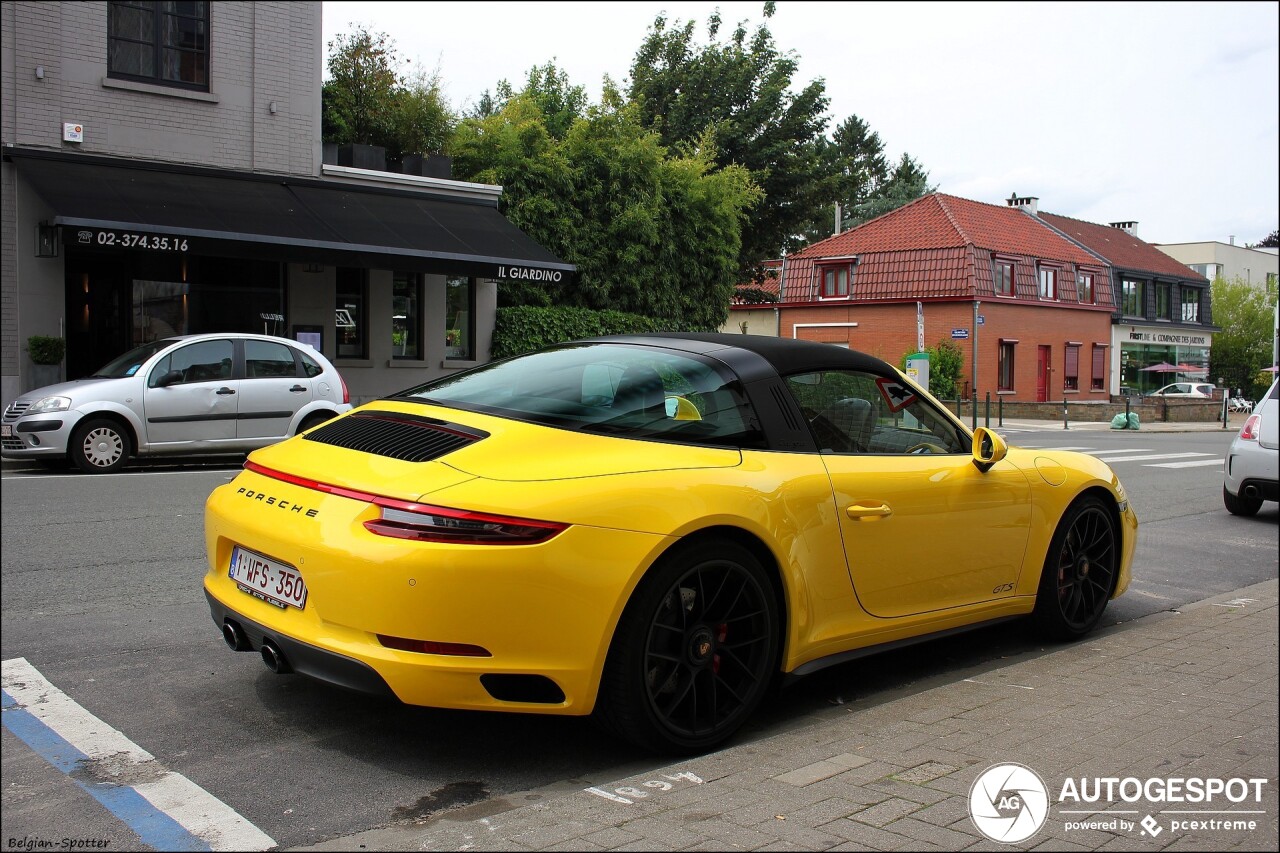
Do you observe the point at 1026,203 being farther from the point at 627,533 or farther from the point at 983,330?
the point at 627,533

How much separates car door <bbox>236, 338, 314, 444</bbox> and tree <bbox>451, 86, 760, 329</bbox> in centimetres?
952

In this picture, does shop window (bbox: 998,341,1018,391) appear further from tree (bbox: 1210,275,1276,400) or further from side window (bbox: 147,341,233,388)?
side window (bbox: 147,341,233,388)

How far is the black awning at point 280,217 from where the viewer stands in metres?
15.6

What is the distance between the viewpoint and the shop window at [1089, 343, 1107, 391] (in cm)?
5025

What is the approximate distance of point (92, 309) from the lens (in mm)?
17625

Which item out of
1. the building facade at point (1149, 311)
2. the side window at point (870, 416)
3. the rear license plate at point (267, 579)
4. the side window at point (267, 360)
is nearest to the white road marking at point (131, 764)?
the rear license plate at point (267, 579)

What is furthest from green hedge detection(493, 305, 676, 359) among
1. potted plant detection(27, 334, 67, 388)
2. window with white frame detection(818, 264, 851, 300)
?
window with white frame detection(818, 264, 851, 300)

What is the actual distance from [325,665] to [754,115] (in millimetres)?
34577

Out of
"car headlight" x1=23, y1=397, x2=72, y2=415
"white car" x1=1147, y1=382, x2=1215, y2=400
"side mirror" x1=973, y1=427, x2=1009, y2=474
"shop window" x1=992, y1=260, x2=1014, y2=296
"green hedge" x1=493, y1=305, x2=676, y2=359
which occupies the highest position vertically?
"shop window" x1=992, y1=260, x2=1014, y2=296

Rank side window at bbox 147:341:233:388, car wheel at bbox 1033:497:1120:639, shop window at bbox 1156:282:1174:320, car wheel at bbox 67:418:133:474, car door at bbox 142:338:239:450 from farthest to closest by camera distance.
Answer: shop window at bbox 1156:282:1174:320 → side window at bbox 147:341:233:388 → car door at bbox 142:338:239:450 → car wheel at bbox 67:418:133:474 → car wheel at bbox 1033:497:1120:639

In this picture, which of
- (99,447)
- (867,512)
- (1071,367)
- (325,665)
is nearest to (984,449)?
(867,512)

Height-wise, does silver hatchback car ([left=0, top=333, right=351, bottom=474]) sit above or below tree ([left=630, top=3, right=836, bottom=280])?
below

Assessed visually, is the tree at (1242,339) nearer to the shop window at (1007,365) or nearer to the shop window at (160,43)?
the shop window at (1007,365)

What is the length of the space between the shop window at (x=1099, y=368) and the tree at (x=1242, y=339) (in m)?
14.7
